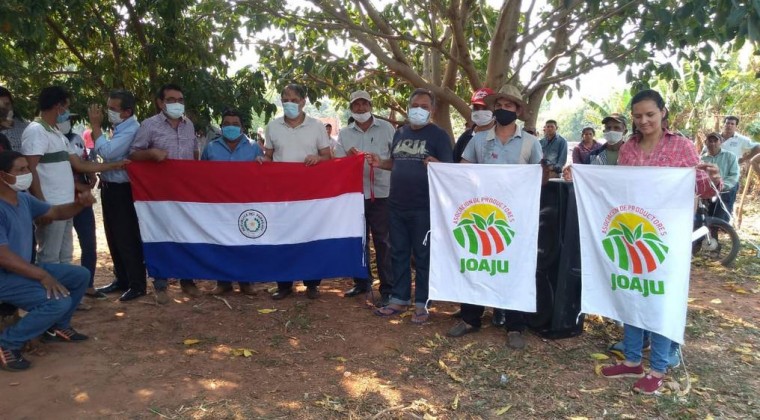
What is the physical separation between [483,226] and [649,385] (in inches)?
60.2

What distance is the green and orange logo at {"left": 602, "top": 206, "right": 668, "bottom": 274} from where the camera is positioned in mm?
3514

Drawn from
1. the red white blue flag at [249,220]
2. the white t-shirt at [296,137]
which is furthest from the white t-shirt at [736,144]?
the white t-shirt at [296,137]

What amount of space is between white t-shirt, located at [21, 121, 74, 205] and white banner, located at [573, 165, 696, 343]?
4.15m

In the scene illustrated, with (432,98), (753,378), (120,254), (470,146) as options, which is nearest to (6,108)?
(120,254)

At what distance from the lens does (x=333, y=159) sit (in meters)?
4.99

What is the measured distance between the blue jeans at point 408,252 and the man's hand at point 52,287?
2.54 meters

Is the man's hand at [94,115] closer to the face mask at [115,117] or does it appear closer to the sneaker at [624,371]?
the face mask at [115,117]

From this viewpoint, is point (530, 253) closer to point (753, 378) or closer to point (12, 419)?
point (753, 378)

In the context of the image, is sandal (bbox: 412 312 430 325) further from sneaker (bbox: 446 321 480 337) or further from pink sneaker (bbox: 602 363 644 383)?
pink sneaker (bbox: 602 363 644 383)

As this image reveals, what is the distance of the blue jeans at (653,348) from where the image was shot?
3.56m

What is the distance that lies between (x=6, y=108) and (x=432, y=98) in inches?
141

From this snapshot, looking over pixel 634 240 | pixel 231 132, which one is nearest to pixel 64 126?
pixel 231 132

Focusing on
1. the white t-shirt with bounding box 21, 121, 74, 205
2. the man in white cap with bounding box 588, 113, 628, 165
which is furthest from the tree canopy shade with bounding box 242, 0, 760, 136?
the white t-shirt with bounding box 21, 121, 74, 205

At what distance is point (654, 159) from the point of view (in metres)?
3.63
